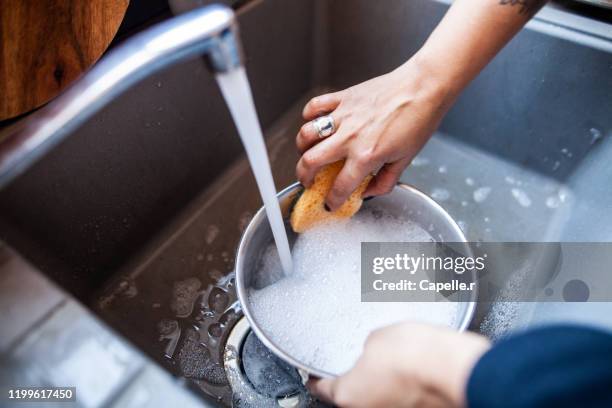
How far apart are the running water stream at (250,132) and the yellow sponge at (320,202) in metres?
0.04

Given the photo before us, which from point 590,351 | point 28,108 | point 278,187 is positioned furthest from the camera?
point 278,187

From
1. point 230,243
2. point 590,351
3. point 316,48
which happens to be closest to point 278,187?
point 230,243

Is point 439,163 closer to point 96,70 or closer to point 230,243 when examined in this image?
point 230,243

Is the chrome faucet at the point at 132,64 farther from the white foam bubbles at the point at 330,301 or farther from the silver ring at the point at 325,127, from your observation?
the white foam bubbles at the point at 330,301

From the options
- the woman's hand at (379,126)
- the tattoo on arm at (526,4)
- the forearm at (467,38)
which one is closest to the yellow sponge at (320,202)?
the woman's hand at (379,126)

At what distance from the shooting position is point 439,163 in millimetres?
880

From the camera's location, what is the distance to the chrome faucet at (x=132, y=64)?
13.6 inches

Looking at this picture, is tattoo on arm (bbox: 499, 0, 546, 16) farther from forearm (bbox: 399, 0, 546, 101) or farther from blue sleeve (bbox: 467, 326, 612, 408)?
blue sleeve (bbox: 467, 326, 612, 408)

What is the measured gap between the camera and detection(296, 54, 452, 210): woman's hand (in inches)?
21.8

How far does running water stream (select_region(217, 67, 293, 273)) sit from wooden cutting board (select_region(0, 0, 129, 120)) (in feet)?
0.74

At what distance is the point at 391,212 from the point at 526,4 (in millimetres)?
328

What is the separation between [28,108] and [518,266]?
29.2 inches

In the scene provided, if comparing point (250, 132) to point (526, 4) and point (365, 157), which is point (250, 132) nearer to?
point (365, 157)

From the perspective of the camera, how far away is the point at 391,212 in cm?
71
